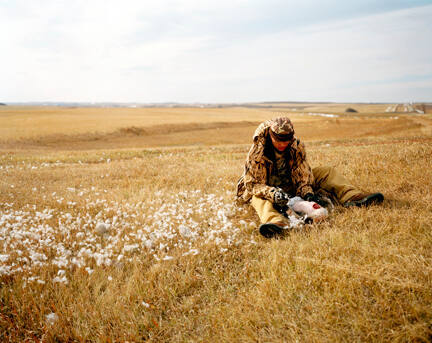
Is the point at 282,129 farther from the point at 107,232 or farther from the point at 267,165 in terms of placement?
the point at 107,232

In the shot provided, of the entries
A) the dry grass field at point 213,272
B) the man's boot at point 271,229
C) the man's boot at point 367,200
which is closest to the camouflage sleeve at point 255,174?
the dry grass field at point 213,272

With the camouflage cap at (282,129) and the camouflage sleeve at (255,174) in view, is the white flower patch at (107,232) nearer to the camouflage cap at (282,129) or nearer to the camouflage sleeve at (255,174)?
the camouflage sleeve at (255,174)

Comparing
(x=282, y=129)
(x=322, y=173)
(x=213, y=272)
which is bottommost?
(x=213, y=272)

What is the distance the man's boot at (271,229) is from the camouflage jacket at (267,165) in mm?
918

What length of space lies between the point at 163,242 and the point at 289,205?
233 centimetres

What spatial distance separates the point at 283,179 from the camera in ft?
18.9

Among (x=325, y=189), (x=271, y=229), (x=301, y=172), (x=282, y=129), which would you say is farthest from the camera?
(x=325, y=189)

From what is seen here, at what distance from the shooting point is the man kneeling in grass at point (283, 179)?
15.8 ft

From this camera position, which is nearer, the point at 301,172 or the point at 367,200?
the point at 367,200

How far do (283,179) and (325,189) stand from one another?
846mm

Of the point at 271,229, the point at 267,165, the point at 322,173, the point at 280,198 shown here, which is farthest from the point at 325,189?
the point at 271,229

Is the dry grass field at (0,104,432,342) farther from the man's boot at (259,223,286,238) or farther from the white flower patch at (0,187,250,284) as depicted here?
the man's boot at (259,223,286,238)

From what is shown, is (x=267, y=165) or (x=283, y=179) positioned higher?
(x=267, y=165)

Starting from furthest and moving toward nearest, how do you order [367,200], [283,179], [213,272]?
[283,179]
[367,200]
[213,272]
